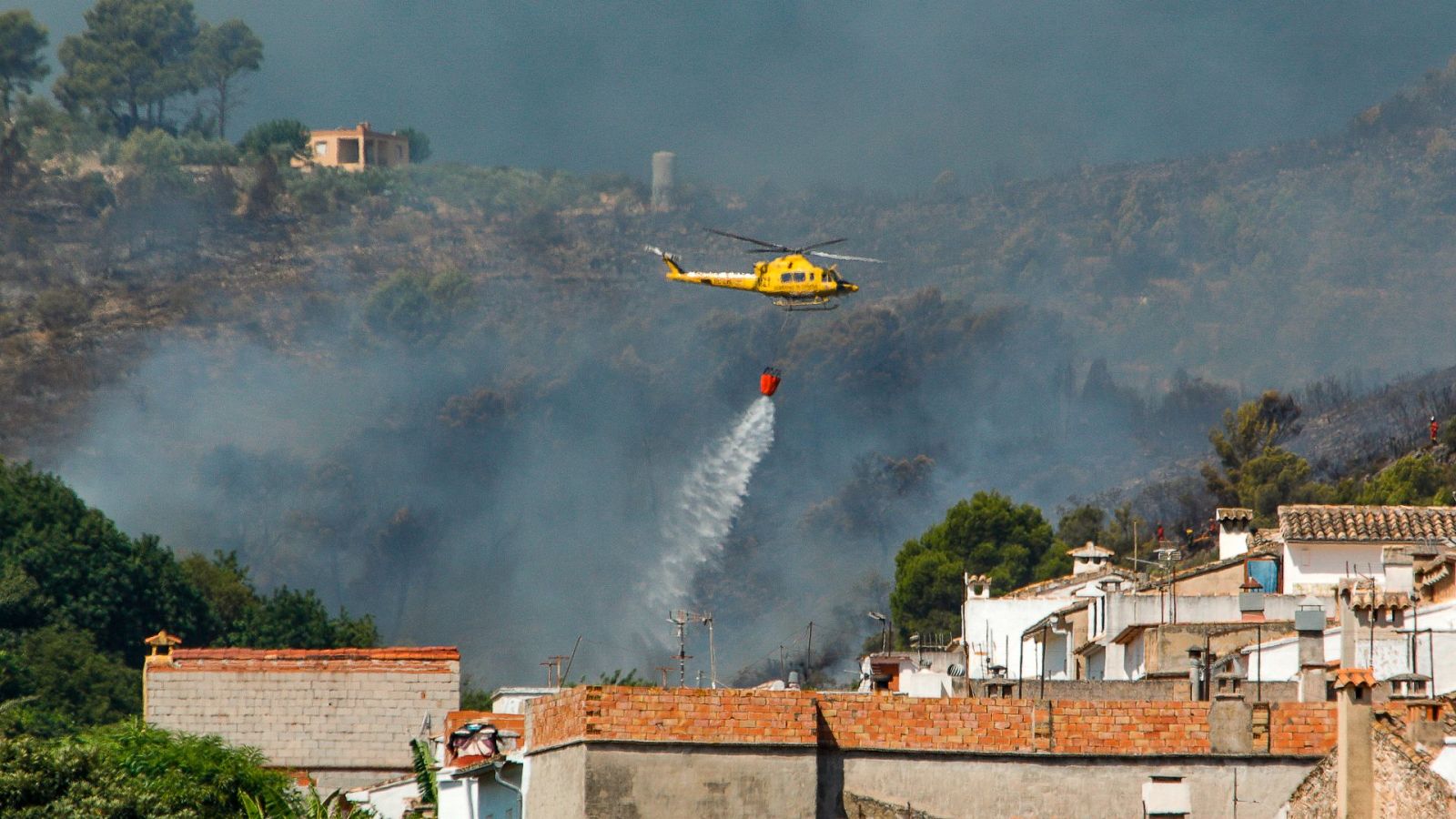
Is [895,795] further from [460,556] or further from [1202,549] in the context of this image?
[460,556]

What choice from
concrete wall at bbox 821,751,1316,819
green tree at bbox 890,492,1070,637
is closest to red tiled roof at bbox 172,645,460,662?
concrete wall at bbox 821,751,1316,819

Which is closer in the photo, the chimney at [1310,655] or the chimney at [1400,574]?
the chimney at [1310,655]

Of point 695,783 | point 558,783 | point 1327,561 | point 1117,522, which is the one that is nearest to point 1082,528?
Result: point 1117,522

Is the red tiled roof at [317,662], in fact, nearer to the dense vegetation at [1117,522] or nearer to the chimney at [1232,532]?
the chimney at [1232,532]

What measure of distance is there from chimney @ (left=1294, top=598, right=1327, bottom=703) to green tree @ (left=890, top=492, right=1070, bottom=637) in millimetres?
59053

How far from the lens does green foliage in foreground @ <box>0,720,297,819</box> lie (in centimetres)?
3550

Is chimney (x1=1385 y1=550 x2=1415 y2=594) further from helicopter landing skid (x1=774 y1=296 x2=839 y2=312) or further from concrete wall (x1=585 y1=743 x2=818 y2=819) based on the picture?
helicopter landing skid (x1=774 y1=296 x2=839 y2=312)

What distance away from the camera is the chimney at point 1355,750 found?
939 inches

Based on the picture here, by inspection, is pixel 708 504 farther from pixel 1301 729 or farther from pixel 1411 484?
pixel 1301 729

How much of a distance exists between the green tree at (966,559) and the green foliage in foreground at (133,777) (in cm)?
5021

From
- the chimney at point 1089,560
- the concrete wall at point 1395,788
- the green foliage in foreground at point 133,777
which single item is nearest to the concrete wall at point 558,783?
the concrete wall at point 1395,788

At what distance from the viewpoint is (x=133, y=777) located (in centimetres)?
3850

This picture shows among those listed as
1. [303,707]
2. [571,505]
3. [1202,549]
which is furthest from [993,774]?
[571,505]

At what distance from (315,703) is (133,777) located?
8437 millimetres
